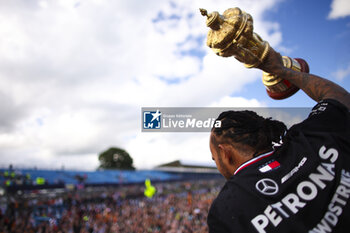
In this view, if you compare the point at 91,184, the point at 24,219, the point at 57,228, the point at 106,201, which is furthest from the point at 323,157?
the point at 91,184

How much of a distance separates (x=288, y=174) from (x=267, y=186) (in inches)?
4.2

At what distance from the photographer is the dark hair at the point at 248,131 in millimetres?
1226

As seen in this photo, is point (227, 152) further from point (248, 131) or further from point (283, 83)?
point (283, 83)

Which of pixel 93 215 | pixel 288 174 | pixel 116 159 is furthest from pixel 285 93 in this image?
pixel 116 159

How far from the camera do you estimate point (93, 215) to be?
16.1 meters

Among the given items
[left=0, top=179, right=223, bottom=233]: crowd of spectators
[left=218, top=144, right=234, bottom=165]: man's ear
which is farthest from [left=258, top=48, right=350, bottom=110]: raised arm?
[left=0, top=179, right=223, bottom=233]: crowd of spectators

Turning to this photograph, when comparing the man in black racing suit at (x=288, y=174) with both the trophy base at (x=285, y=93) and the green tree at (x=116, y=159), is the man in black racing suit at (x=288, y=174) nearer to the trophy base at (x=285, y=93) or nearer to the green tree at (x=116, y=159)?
the trophy base at (x=285, y=93)

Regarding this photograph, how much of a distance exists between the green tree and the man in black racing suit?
53.4 meters

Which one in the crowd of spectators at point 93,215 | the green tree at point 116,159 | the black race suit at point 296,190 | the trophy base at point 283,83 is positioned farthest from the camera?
the green tree at point 116,159

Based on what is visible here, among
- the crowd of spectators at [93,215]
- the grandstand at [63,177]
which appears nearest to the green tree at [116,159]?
the grandstand at [63,177]

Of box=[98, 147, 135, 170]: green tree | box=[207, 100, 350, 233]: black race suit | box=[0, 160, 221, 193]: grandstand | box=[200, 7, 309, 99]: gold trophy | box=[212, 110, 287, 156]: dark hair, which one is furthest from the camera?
box=[98, 147, 135, 170]: green tree

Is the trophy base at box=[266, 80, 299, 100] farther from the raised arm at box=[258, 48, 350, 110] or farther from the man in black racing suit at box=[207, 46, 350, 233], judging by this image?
the man in black racing suit at box=[207, 46, 350, 233]

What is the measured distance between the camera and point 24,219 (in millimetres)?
13242

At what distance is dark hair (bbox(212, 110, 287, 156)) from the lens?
1.23 meters
